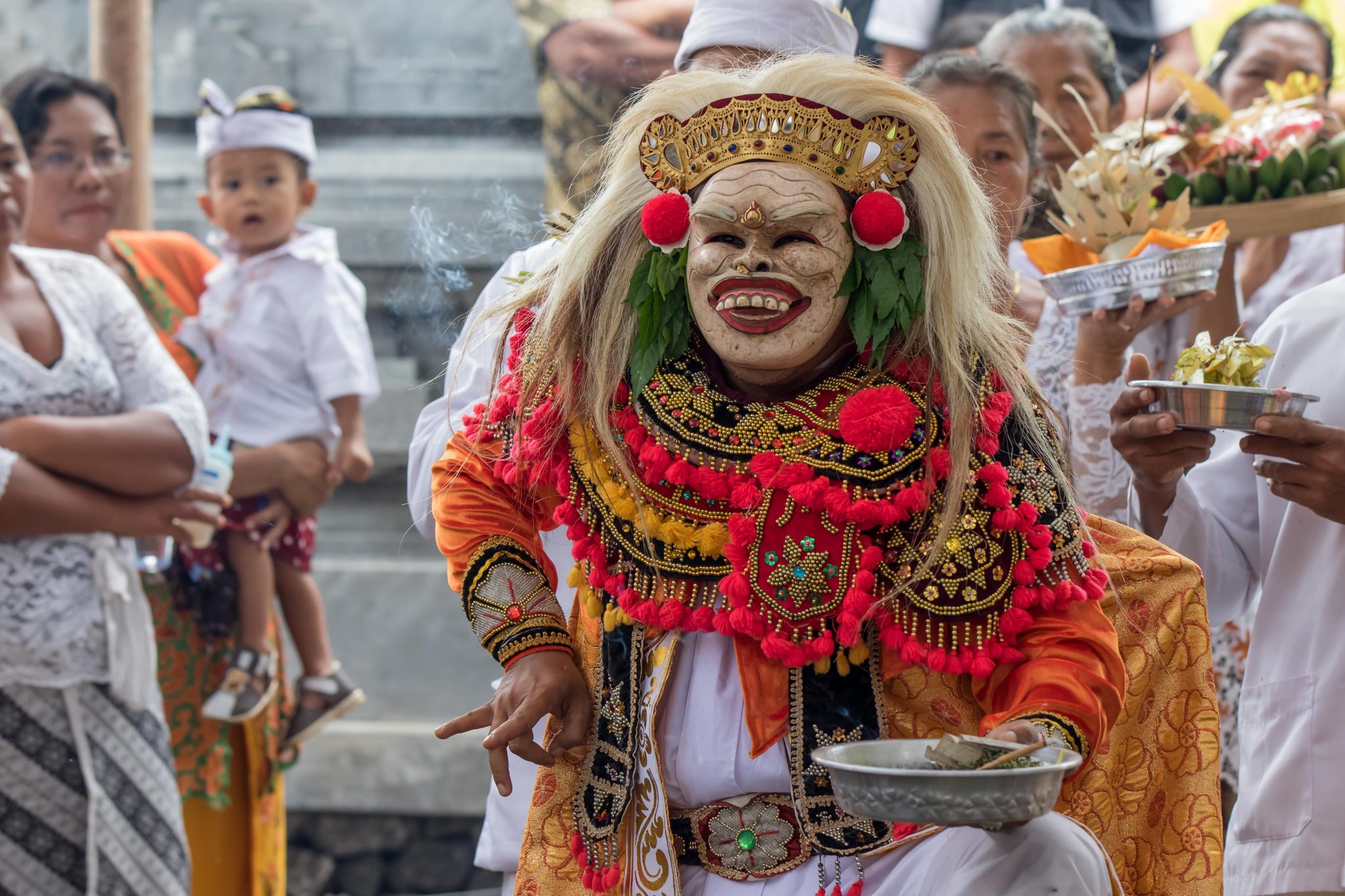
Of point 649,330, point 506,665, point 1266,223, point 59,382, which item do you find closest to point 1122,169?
point 1266,223

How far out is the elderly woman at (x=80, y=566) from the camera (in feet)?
12.4

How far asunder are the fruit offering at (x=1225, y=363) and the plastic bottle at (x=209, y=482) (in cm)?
262

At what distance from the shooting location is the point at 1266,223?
361 centimetres

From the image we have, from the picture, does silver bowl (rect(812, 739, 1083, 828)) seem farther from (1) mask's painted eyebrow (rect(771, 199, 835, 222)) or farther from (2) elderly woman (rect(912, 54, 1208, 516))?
(2) elderly woman (rect(912, 54, 1208, 516))

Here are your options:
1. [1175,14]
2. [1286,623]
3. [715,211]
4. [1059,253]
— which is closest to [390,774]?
[1059,253]

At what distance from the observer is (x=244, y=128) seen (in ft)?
17.3

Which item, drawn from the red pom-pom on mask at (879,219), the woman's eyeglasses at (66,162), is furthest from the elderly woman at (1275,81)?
the woman's eyeglasses at (66,162)

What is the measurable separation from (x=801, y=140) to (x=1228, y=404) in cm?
89

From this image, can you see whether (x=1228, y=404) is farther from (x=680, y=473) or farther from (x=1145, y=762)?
(x=680, y=473)

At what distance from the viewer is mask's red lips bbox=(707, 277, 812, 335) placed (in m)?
2.35

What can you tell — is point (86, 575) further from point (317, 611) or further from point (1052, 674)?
point (1052, 674)

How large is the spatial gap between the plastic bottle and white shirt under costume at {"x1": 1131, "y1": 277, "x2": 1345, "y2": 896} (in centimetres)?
247

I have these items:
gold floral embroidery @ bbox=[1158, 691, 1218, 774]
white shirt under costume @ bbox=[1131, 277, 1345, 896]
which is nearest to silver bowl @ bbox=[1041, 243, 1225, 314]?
white shirt under costume @ bbox=[1131, 277, 1345, 896]

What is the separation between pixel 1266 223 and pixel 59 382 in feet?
9.91
